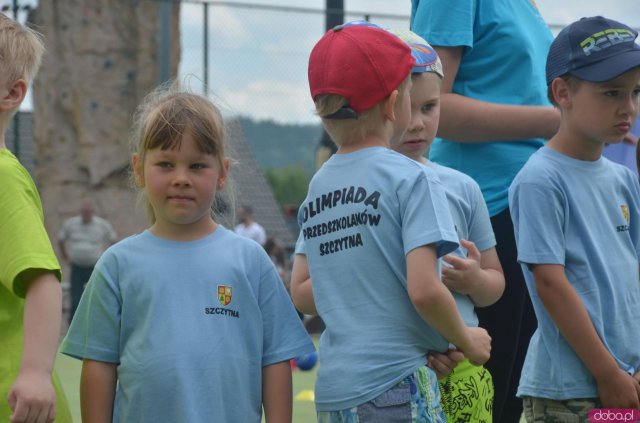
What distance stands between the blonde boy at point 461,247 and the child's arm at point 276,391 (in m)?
0.40

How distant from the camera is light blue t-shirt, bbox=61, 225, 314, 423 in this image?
9.07 feet

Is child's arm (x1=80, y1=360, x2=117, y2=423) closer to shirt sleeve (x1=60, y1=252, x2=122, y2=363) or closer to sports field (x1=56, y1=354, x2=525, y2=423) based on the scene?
shirt sleeve (x1=60, y1=252, x2=122, y2=363)

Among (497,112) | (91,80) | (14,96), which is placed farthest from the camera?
(91,80)

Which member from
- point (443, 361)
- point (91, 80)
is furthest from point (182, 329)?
A: point (91, 80)

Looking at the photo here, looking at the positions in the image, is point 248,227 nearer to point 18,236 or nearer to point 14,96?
point 14,96

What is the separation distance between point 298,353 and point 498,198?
0.91 metres

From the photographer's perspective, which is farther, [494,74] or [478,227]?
[494,74]

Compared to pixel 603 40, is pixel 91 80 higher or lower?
higher

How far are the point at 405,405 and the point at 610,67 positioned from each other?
46.6 inches

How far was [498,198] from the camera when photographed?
3482 millimetres

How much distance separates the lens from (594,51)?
10.4ft

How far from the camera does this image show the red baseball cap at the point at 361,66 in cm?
270

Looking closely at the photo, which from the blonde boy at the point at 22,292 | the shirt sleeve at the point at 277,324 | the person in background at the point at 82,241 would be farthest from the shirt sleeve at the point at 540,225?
the person in background at the point at 82,241

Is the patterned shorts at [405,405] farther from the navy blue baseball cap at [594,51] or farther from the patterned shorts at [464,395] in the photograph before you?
the navy blue baseball cap at [594,51]
